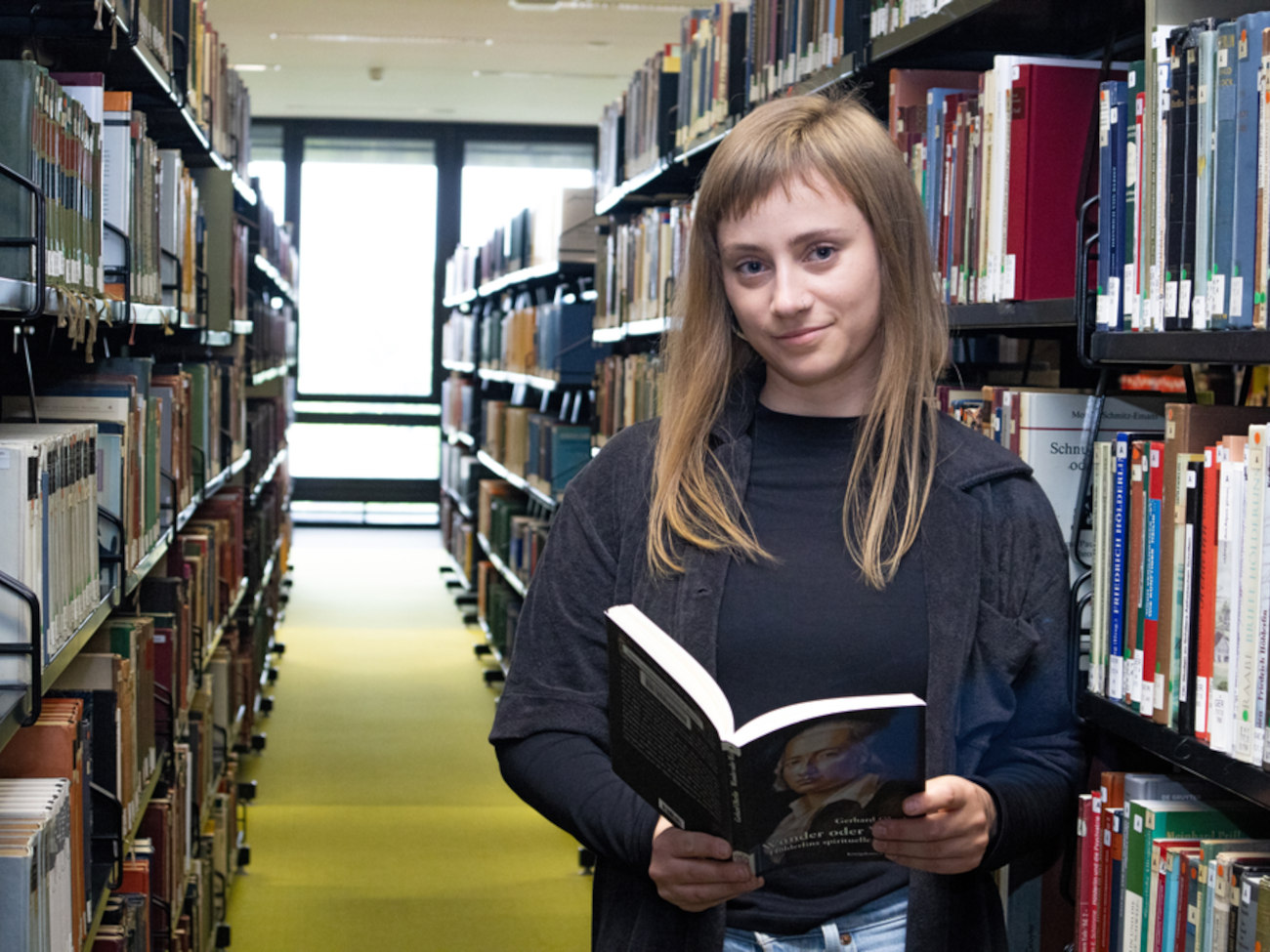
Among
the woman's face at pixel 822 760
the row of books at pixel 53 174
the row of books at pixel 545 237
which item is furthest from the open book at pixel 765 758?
the row of books at pixel 545 237

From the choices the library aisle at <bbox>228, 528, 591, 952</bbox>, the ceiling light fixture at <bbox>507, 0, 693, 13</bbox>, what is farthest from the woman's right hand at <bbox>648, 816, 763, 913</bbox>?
the ceiling light fixture at <bbox>507, 0, 693, 13</bbox>

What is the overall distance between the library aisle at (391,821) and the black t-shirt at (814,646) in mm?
2361

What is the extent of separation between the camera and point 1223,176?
1.29 metres

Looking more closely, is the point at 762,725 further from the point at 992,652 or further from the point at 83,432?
the point at 83,432

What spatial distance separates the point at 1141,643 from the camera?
4.67ft

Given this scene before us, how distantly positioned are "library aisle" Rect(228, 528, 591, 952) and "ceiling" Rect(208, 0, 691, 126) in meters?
3.20

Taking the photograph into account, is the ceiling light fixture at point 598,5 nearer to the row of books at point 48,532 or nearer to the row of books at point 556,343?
the row of books at point 556,343

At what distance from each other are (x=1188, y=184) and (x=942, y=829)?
65 centimetres

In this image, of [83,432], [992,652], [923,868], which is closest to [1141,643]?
[992,652]

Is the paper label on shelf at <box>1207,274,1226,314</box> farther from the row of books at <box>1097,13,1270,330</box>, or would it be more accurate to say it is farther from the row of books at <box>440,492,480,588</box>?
the row of books at <box>440,492,480,588</box>

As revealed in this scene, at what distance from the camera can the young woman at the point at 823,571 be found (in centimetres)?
128

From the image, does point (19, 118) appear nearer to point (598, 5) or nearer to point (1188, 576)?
point (1188, 576)

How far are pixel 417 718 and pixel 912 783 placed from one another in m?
4.78

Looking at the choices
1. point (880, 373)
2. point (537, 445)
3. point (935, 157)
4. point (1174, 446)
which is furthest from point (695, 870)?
point (537, 445)
